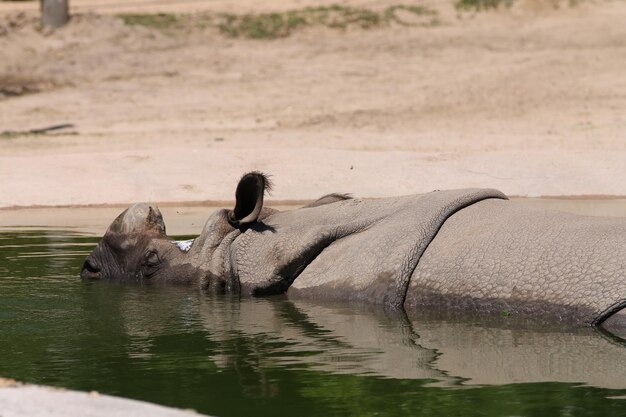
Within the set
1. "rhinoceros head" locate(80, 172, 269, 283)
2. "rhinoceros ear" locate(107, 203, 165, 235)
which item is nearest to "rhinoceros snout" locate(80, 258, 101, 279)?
"rhinoceros head" locate(80, 172, 269, 283)

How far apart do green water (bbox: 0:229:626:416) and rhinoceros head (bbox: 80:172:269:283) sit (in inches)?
9.9

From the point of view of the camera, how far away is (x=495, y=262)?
667 cm

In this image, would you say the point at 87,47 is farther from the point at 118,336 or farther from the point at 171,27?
the point at 118,336

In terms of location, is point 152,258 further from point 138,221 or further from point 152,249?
point 138,221

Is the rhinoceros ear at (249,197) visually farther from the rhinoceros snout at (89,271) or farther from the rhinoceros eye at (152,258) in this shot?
the rhinoceros snout at (89,271)

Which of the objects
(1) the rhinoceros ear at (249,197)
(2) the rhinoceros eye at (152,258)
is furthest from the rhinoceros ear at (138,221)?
(1) the rhinoceros ear at (249,197)

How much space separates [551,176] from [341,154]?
2240 mm

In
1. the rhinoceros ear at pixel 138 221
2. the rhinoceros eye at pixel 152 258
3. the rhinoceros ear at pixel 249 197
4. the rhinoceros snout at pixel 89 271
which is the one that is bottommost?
the rhinoceros snout at pixel 89 271

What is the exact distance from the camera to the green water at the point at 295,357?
206 inches

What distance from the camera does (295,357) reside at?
6.09 metres

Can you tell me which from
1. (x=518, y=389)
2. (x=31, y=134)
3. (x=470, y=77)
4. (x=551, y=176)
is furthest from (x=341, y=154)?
(x=518, y=389)

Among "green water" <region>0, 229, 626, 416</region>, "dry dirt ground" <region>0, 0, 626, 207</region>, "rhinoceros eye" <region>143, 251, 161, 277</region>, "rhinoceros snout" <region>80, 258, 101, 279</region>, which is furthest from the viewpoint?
"dry dirt ground" <region>0, 0, 626, 207</region>

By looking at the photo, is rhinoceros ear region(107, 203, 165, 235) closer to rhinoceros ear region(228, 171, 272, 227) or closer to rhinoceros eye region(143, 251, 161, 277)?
rhinoceros eye region(143, 251, 161, 277)

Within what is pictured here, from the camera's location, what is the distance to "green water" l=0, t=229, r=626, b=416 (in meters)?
5.22
